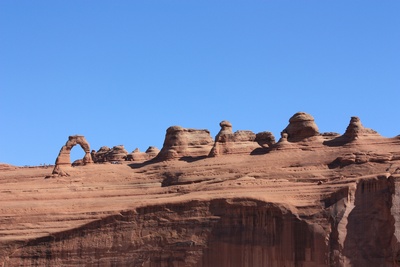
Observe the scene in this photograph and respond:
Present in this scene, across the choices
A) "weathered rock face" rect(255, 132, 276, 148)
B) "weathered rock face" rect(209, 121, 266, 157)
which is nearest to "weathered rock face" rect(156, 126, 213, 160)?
"weathered rock face" rect(209, 121, 266, 157)

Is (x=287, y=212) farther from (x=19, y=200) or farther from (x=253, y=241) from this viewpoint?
(x=19, y=200)

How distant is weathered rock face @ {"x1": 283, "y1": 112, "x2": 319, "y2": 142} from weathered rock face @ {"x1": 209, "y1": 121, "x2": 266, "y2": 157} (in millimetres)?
2022

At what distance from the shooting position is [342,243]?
3919 cm

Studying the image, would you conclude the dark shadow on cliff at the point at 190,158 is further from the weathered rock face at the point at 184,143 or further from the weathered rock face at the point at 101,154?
the weathered rock face at the point at 101,154

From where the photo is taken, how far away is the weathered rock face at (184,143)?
4916 cm

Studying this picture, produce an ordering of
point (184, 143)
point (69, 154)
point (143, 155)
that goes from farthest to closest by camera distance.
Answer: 1. point (143, 155)
2. point (69, 154)
3. point (184, 143)

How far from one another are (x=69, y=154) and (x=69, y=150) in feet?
0.86

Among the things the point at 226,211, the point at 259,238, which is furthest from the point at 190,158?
the point at 259,238

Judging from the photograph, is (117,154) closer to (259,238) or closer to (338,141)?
(338,141)

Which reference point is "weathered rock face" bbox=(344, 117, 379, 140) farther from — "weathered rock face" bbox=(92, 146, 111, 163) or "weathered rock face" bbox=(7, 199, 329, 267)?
"weathered rock face" bbox=(92, 146, 111, 163)

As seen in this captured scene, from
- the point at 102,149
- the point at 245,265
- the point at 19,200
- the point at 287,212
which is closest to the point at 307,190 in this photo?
the point at 287,212

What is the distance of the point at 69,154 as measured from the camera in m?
50.4

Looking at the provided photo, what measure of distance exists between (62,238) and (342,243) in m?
13.0

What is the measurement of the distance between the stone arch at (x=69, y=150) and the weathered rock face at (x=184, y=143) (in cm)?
378
